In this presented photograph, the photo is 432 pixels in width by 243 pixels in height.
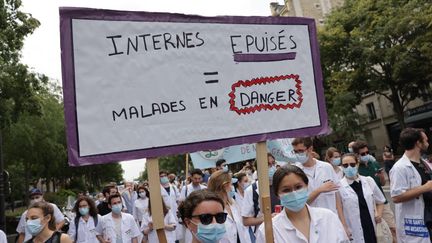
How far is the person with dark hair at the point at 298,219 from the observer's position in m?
2.94

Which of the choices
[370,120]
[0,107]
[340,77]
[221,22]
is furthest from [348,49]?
[221,22]

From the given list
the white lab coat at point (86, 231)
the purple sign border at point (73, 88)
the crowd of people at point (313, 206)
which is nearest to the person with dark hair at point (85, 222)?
the white lab coat at point (86, 231)

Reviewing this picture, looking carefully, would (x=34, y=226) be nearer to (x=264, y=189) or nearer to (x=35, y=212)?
(x=35, y=212)

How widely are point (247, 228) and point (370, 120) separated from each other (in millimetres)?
36821

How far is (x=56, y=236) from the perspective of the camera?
4379mm

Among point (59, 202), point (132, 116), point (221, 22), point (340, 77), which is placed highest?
point (340, 77)

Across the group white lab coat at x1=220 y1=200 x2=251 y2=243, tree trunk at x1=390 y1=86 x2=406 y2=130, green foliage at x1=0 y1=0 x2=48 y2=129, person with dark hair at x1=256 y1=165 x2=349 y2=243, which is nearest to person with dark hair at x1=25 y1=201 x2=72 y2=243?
white lab coat at x1=220 y1=200 x2=251 y2=243

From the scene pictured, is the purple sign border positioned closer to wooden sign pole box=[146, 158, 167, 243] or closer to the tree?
wooden sign pole box=[146, 158, 167, 243]

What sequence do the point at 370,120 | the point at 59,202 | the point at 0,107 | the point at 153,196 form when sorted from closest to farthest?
the point at 153,196
the point at 0,107
the point at 59,202
the point at 370,120

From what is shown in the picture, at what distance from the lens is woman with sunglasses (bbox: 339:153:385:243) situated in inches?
209

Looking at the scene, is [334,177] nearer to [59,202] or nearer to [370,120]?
[59,202]

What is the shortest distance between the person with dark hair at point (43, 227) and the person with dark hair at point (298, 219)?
7.25 feet

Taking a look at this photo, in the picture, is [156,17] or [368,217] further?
[368,217]

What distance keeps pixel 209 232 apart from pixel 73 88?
52.7 inches
